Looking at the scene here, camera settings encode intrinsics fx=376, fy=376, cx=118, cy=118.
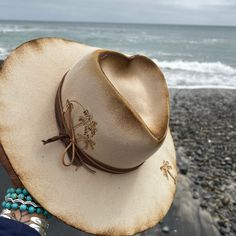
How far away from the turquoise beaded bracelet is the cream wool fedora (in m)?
0.04

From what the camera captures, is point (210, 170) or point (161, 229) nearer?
point (161, 229)

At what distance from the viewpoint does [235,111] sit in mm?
10211

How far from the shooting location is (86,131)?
1366 mm

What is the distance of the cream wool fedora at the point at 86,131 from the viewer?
1.34m

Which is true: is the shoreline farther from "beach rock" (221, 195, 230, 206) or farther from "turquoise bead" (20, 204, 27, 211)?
"turquoise bead" (20, 204, 27, 211)

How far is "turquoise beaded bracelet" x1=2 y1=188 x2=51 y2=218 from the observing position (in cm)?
133

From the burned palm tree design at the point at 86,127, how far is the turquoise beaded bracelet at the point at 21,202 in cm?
27

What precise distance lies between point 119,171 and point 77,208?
0.21 meters

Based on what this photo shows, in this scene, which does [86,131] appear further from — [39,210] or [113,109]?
[39,210]

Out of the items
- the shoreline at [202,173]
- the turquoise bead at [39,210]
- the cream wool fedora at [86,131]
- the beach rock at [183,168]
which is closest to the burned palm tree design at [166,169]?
the cream wool fedora at [86,131]

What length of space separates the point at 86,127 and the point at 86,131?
16mm

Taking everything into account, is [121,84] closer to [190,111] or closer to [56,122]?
[56,122]

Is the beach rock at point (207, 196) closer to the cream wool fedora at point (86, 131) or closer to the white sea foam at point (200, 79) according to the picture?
the cream wool fedora at point (86, 131)

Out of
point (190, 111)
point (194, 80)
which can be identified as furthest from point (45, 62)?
point (194, 80)
